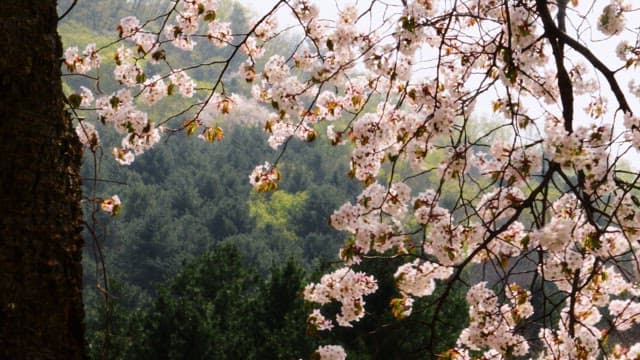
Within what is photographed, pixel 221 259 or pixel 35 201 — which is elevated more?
pixel 221 259

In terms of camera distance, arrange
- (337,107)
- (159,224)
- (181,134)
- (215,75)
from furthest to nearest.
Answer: (215,75), (181,134), (159,224), (337,107)

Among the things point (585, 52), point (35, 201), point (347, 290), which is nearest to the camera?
point (35, 201)

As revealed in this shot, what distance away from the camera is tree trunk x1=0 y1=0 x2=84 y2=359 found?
4.61ft

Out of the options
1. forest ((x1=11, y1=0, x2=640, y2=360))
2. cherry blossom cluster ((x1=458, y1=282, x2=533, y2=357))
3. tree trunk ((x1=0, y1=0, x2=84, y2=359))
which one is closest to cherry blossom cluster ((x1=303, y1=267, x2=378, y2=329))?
forest ((x1=11, y1=0, x2=640, y2=360))

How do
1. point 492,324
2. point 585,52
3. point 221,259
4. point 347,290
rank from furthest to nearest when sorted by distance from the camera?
1. point 221,259
2. point 347,290
3. point 492,324
4. point 585,52

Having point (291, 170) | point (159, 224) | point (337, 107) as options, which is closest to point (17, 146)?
point (337, 107)

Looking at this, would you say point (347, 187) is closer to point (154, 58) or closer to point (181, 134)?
point (181, 134)

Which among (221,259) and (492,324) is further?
(221,259)

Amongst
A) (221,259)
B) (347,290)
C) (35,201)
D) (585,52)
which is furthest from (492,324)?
(221,259)

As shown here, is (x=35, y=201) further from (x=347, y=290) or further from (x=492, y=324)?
(x=492, y=324)

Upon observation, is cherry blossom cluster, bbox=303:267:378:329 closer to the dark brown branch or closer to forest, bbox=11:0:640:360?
forest, bbox=11:0:640:360

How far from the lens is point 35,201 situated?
4.77 ft

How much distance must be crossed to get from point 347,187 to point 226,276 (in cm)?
1211

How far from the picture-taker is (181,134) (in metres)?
23.2
